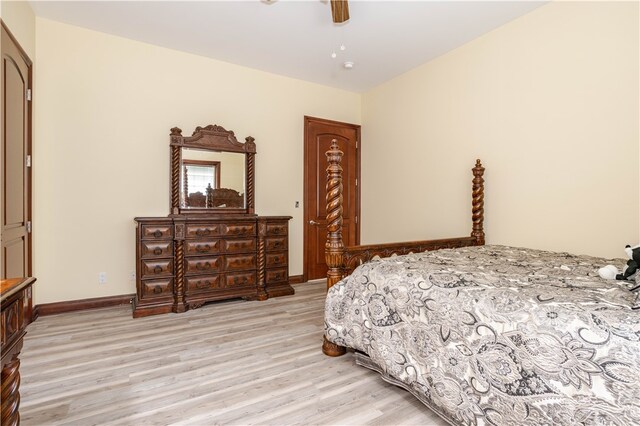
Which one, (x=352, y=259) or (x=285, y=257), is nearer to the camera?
(x=352, y=259)

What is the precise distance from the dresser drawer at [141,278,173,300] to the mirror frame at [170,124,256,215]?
81 cm

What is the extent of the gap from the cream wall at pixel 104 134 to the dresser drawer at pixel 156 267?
1.58ft

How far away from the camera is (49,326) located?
2.89 metres

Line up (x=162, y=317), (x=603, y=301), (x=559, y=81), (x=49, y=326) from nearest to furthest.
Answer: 1. (x=603, y=301)
2. (x=559, y=81)
3. (x=49, y=326)
4. (x=162, y=317)

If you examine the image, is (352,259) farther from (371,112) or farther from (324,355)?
(371,112)

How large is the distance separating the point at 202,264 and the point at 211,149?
1369 millimetres

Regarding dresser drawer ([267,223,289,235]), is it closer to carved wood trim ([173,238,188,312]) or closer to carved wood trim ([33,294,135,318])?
carved wood trim ([173,238,188,312])

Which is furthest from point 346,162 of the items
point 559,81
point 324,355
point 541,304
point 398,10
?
point 541,304

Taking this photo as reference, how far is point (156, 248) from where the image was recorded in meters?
3.24

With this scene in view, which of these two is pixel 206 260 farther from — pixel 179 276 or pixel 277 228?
pixel 277 228

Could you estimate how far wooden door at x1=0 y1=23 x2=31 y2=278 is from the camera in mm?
2334

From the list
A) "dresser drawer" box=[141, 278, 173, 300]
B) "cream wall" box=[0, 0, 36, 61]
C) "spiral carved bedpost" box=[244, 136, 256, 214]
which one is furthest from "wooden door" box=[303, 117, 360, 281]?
"cream wall" box=[0, 0, 36, 61]

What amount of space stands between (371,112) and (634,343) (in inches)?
169

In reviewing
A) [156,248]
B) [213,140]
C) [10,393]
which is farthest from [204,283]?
[10,393]
